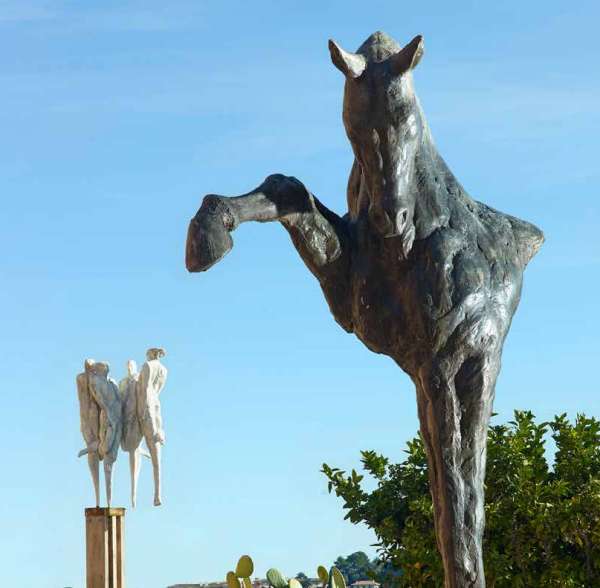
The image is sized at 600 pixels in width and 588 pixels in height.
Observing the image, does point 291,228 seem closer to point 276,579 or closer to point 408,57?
point 408,57

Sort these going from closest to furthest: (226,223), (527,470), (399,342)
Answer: (226,223) → (399,342) → (527,470)

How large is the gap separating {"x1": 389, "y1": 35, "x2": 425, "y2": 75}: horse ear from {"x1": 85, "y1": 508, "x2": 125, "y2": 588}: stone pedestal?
1583 cm

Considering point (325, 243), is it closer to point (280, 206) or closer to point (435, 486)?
point (280, 206)

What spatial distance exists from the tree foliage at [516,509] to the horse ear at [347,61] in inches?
Answer: 316

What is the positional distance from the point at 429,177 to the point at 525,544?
8372 millimetres

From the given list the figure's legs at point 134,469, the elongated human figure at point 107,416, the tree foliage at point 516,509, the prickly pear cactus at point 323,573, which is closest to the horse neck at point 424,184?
the prickly pear cactus at point 323,573

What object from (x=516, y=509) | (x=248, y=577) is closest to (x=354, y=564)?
(x=516, y=509)

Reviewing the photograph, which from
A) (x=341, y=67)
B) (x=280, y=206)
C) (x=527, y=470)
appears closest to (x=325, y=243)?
(x=280, y=206)

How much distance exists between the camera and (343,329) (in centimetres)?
575

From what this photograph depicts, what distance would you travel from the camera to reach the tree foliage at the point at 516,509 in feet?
43.3

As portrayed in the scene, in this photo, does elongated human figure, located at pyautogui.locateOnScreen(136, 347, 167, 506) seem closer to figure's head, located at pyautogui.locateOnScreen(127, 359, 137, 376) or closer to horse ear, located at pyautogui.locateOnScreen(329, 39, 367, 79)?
figure's head, located at pyautogui.locateOnScreen(127, 359, 137, 376)

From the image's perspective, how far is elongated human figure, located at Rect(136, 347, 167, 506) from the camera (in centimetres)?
2094

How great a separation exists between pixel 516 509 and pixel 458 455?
7.98 meters

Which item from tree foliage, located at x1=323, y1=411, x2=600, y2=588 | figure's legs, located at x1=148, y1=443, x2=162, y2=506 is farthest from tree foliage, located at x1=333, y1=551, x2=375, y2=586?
tree foliage, located at x1=323, y1=411, x2=600, y2=588
